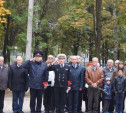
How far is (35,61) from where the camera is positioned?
1059cm

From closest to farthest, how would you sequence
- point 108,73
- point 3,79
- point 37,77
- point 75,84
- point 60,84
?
point 37,77 < point 60,84 < point 3,79 < point 75,84 < point 108,73

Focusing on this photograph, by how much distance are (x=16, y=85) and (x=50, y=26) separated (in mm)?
16073

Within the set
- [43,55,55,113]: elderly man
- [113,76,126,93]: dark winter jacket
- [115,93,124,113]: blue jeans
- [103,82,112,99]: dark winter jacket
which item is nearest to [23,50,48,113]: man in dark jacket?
[43,55,55,113]: elderly man

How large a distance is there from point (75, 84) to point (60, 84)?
31.3 inches

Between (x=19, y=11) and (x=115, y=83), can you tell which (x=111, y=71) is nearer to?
(x=115, y=83)

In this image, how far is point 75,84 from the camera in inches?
441

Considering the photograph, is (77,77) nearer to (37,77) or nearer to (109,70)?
(109,70)

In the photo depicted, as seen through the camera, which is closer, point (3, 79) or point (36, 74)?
point (36, 74)

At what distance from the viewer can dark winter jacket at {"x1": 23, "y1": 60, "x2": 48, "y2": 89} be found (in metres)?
10.4

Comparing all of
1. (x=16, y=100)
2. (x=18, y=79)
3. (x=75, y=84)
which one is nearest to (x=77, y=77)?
(x=75, y=84)

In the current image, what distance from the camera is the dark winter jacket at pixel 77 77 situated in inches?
441

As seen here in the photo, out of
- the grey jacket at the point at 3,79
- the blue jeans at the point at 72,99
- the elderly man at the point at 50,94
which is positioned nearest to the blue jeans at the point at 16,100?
the grey jacket at the point at 3,79

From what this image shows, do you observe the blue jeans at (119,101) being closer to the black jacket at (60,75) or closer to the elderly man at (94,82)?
the elderly man at (94,82)

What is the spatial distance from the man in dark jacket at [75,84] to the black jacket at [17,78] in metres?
1.68
